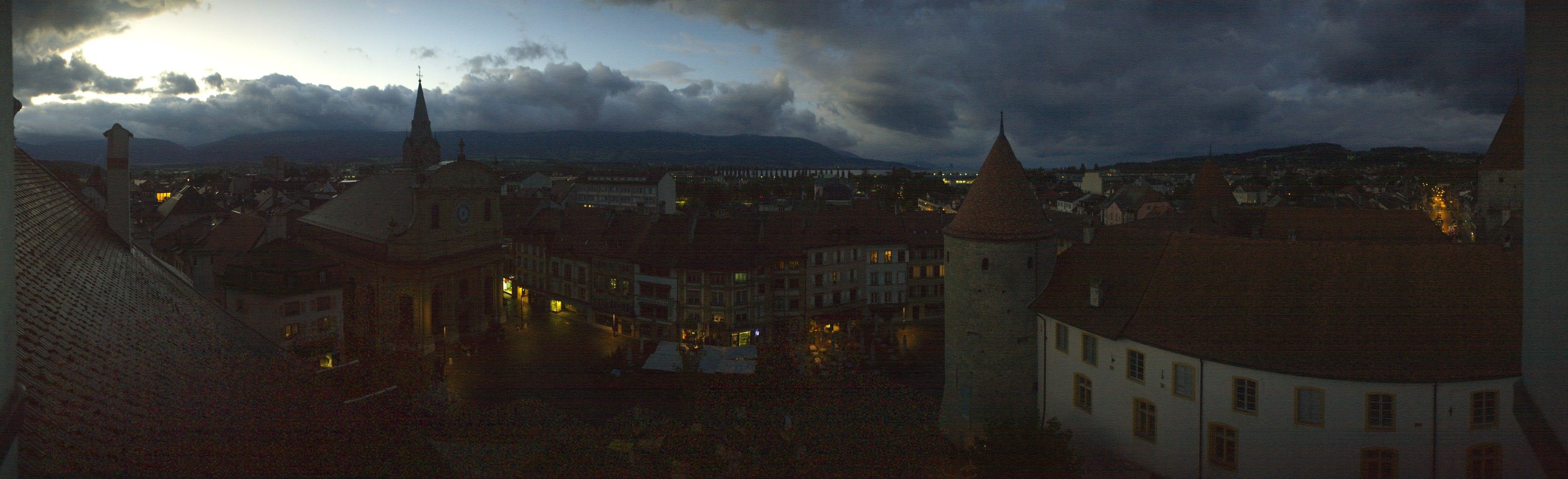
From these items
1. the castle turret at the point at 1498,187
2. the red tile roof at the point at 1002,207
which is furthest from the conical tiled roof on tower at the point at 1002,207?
the castle turret at the point at 1498,187

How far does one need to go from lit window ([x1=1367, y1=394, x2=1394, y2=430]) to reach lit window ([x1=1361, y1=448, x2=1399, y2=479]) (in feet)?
1.04

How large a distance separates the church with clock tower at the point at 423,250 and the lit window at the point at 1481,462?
68.1 ft

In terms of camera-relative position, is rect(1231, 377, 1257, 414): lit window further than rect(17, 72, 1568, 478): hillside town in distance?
Yes

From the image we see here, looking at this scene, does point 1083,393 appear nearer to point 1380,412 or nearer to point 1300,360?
point 1300,360

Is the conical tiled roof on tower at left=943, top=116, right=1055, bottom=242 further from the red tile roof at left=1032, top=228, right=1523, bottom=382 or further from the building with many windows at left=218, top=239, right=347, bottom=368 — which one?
the building with many windows at left=218, top=239, right=347, bottom=368

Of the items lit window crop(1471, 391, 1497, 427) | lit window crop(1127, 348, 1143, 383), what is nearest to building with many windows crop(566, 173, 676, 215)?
lit window crop(1127, 348, 1143, 383)

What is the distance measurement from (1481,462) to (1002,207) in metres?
7.87

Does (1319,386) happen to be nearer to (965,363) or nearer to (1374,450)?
(1374,450)

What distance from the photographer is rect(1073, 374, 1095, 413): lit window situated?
510 inches

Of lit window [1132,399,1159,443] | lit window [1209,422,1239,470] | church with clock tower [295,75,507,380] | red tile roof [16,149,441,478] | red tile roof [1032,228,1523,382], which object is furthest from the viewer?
church with clock tower [295,75,507,380]

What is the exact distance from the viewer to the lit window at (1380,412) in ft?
32.1

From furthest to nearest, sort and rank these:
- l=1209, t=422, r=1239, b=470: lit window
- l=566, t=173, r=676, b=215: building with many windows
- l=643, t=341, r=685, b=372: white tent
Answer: l=566, t=173, r=676, b=215: building with many windows
l=643, t=341, r=685, b=372: white tent
l=1209, t=422, r=1239, b=470: lit window

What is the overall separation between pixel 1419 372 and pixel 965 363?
6982 mm

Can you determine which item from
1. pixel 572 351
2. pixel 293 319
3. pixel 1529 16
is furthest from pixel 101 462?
pixel 572 351
